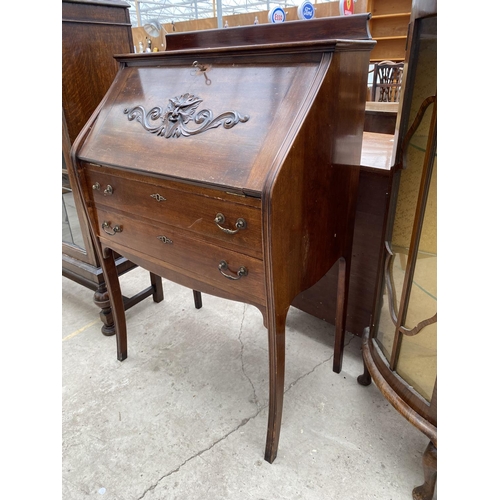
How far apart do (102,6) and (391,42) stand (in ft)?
17.3

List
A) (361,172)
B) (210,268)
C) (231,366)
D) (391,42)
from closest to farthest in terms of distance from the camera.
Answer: (210,268) → (361,172) → (231,366) → (391,42)

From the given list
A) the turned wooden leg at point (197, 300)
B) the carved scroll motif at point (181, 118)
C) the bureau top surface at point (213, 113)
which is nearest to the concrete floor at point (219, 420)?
the turned wooden leg at point (197, 300)

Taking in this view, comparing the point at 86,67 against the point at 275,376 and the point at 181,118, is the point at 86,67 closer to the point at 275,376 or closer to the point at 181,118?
the point at 181,118

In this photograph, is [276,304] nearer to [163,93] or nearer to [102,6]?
[163,93]

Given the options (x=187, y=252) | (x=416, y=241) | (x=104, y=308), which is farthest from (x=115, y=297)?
(x=416, y=241)

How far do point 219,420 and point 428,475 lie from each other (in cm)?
74

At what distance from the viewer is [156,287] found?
2.18 metres

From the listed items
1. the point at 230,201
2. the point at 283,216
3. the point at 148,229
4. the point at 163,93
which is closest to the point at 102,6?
the point at 163,93

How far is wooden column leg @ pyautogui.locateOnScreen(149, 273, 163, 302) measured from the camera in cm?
214

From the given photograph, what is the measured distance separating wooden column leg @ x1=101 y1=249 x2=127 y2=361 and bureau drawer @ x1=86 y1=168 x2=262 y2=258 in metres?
0.28

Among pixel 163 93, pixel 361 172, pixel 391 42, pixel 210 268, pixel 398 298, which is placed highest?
pixel 391 42

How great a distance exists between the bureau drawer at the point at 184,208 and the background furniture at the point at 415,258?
1.49ft

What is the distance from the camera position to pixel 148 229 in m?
1.25

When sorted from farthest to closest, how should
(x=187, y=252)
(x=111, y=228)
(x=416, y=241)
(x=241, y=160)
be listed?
(x=111, y=228) → (x=187, y=252) → (x=416, y=241) → (x=241, y=160)
